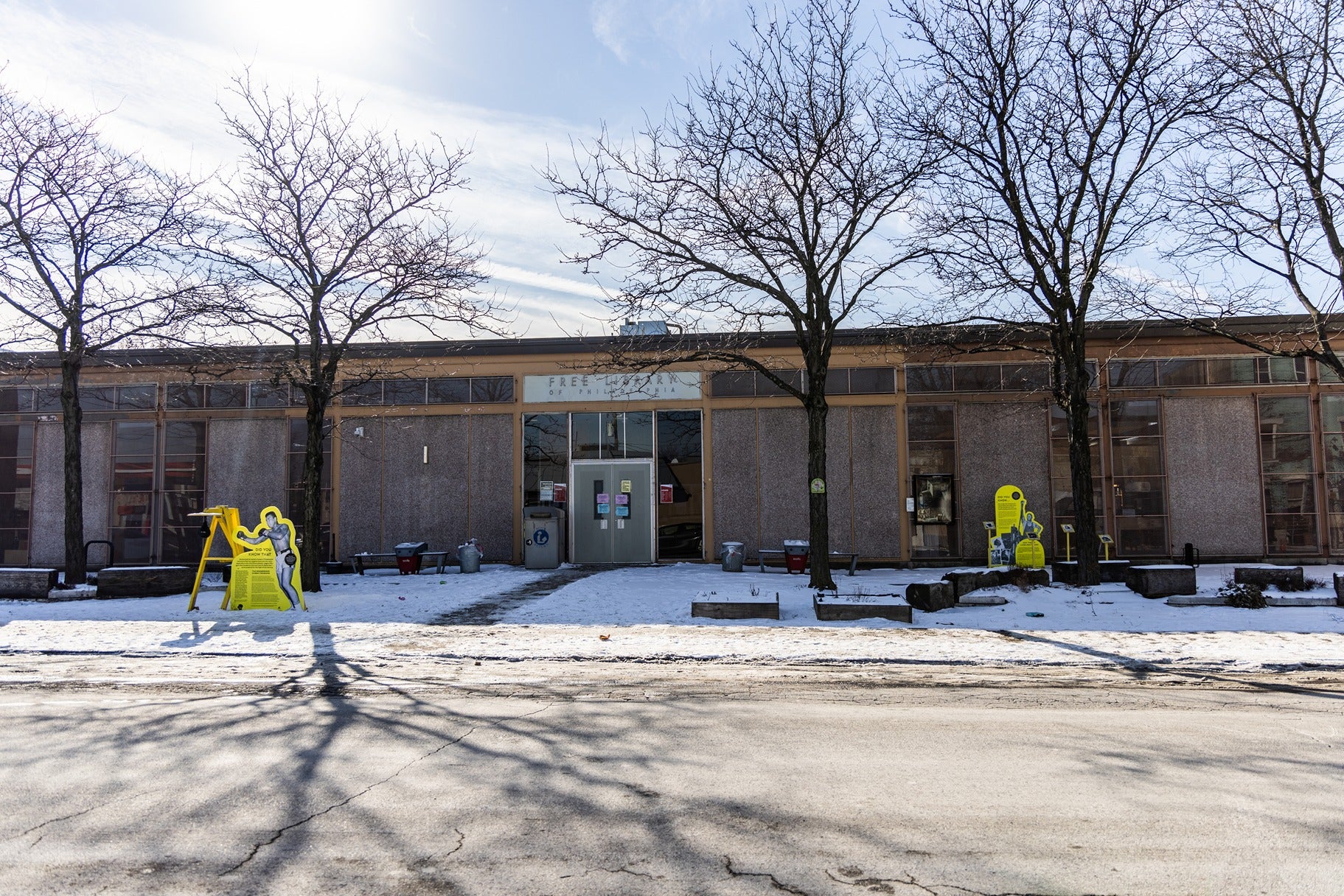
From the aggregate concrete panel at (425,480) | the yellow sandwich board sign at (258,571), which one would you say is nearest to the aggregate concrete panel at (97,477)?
the aggregate concrete panel at (425,480)

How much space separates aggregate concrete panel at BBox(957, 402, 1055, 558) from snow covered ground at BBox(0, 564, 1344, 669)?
4.97 m

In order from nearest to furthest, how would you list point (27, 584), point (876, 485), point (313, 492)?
point (27, 584)
point (313, 492)
point (876, 485)

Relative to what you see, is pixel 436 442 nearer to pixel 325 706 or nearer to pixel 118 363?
pixel 118 363

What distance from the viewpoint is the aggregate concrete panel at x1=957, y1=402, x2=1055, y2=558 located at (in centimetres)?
1888

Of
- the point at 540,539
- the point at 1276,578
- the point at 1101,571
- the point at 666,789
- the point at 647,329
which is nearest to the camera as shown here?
the point at 666,789

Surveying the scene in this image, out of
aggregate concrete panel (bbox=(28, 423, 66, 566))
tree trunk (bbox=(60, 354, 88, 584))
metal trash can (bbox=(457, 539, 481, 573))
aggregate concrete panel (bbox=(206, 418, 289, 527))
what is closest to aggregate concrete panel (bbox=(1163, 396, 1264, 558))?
metal trash can (bbox=(457, 539, 481, 573))

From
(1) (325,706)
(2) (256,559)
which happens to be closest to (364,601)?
(2) (256,559)

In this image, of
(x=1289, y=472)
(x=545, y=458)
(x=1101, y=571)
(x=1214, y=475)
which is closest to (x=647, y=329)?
(x=545, y=458)

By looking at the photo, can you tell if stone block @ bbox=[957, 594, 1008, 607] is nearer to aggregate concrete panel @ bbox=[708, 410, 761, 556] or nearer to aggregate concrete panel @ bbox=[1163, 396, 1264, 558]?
aggregate concrete panel @ bbox=[708, 410, 761, 556]

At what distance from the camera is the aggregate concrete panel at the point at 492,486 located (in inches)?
786

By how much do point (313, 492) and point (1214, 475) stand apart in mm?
18564

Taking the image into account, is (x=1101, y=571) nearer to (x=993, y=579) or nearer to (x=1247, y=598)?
(x=993, y=579)

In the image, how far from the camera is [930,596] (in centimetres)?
1173

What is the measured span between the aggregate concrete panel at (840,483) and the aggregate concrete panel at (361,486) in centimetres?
1033
